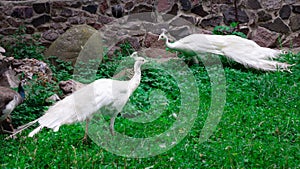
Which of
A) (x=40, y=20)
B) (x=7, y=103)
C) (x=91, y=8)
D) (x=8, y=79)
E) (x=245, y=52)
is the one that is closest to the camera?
(x=7, y=103)

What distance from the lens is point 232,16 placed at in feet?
28.8

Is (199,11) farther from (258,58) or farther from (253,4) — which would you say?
(258,58)

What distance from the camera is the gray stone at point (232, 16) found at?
344 inches

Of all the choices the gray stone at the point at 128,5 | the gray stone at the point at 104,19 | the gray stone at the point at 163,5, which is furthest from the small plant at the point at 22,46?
the gray stone at the point at 163,5

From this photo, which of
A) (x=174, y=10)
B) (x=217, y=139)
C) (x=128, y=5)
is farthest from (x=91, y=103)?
(x=174, y=10)

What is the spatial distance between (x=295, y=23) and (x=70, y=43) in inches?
151

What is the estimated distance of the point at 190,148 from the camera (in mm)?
4719

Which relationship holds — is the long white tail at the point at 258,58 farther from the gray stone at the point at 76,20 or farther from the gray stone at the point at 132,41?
the gray stone at the point at 76,20

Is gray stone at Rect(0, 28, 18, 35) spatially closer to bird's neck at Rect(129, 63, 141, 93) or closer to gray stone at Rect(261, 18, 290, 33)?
bird's neck at Rect(129, 63, 141, 93)

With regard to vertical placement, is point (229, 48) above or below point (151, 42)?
above

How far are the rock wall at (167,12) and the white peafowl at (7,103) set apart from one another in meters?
3.09

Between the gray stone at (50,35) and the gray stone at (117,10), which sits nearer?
the gray stone at (50,35)

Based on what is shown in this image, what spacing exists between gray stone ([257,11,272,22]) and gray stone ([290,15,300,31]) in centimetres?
38

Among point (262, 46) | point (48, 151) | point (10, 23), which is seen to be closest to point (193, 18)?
point (262, 46)
